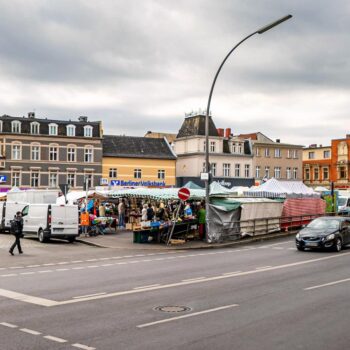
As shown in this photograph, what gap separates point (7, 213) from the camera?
34.9 m

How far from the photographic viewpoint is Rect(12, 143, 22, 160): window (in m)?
71.5

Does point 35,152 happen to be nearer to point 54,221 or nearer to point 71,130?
point 71,130

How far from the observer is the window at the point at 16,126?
71500mm

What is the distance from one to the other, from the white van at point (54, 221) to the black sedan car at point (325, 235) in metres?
11.2

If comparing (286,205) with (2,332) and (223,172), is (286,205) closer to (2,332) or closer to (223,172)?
(2,332)

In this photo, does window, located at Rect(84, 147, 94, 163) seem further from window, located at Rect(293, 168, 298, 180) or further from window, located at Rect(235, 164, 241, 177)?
window, located at Rect(293, 168, 298, 180)

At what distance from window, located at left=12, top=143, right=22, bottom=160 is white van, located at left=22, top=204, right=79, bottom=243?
43.9m

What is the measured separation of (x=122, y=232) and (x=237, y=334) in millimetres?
25907

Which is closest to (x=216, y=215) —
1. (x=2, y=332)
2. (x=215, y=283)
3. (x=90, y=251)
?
(x=90, y=251)

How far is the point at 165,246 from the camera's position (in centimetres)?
2659

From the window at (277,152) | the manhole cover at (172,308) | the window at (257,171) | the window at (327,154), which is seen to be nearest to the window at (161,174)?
the window at (257,171)

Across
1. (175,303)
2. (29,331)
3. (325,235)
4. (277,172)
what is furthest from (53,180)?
(29,331)

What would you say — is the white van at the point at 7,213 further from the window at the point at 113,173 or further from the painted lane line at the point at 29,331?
the window at the point at 113,173

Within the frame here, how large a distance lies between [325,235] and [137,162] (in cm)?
5627
